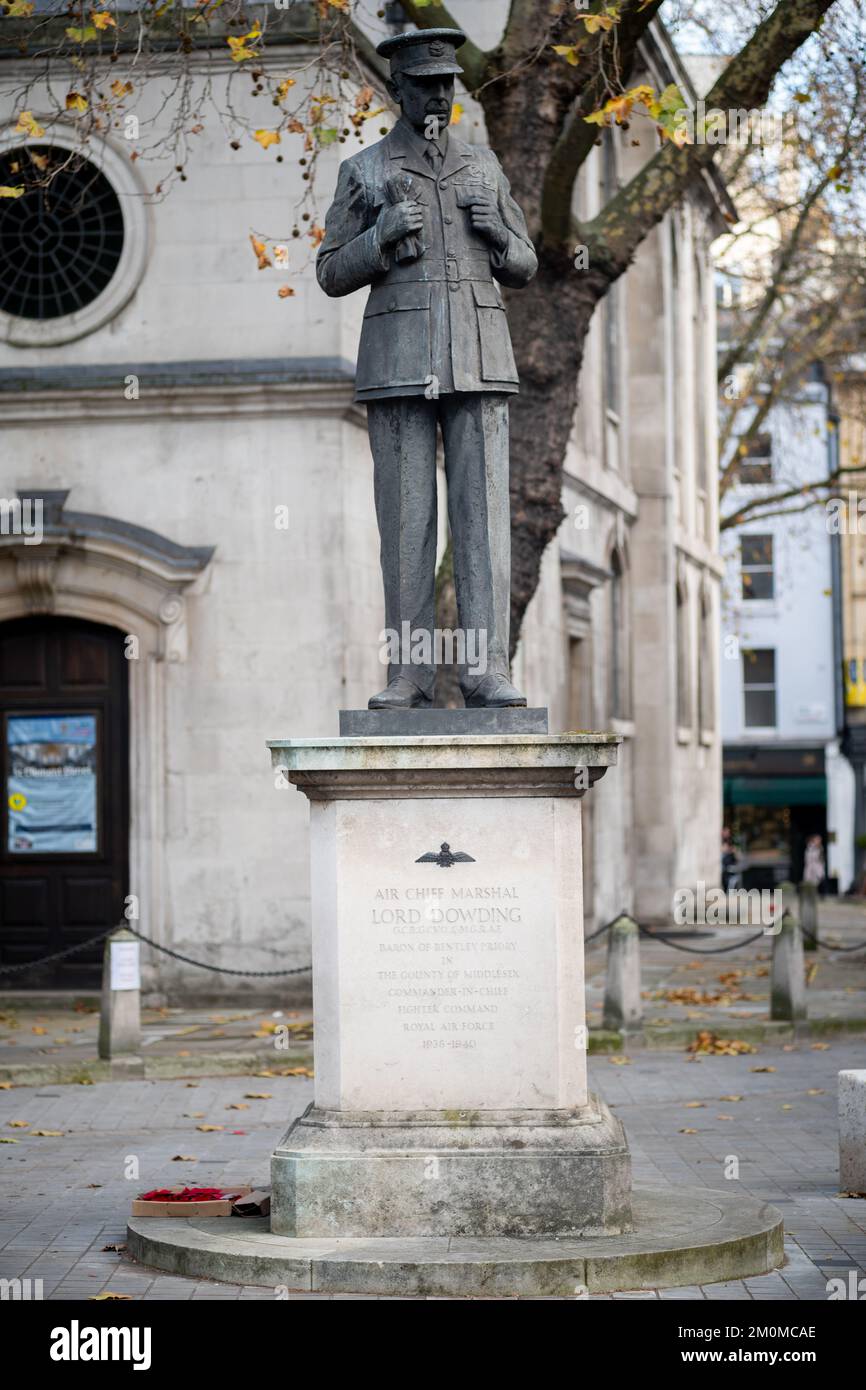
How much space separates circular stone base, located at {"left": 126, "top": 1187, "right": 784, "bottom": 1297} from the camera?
7.61 meters

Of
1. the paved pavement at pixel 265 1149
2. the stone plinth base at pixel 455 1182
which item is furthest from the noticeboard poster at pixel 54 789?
the stone plinth base at pixel 455 1182

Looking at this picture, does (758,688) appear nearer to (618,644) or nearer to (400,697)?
(618,644)

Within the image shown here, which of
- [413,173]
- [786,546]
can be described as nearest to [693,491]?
[786,546]

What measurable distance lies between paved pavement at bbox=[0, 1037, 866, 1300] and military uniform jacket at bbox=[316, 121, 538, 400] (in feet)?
12.2

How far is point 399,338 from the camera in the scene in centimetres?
889

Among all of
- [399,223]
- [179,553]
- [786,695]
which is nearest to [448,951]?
[399,223]

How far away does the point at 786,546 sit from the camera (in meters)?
51.0

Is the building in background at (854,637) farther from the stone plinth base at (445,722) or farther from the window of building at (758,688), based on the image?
the stone plinth base at (445,722)

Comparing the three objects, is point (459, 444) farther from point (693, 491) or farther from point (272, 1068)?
point (693, 491)

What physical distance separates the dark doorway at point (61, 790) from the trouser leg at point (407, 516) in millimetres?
11339

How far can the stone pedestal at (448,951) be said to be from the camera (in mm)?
8320

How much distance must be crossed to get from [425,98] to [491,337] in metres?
1.02

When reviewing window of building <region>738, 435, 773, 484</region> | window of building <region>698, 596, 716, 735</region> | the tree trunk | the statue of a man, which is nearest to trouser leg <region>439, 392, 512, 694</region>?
the statue of a man
